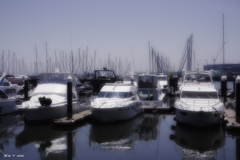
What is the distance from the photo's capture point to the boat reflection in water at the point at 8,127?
46.3ft

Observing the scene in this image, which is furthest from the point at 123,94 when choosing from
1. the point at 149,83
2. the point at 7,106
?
the point at 7,106

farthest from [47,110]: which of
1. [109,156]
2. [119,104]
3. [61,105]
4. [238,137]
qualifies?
[238,137]

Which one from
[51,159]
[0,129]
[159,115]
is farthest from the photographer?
[159,115]

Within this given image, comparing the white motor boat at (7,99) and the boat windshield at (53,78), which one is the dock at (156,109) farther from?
the white motor boat at (7,99)

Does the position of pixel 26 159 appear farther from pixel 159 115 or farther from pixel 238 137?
pixel 159 115

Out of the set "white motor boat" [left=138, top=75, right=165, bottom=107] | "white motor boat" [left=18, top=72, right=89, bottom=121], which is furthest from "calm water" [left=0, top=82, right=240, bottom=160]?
"white motor boat" [left=138, top=75, right=165, bottom=107]

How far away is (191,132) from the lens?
15.7 meters

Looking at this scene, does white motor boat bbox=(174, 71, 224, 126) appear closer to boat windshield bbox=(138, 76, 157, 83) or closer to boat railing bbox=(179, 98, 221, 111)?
boat railing bbox=(179, 98, 221, 111)

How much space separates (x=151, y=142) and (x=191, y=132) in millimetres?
3279

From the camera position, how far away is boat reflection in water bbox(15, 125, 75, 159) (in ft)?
39.9

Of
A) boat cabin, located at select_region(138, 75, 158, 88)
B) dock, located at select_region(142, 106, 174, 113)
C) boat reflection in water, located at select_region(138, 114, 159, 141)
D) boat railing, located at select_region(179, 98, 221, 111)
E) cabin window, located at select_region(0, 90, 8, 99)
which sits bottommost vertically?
boat reflection in water, located at select_region(138, 114, 159, 141)

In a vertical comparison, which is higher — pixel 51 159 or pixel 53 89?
pixel 53 89

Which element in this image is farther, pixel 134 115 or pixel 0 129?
pixel 134 115

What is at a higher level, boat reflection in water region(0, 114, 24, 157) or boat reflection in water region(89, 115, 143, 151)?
boat reflection in water region(0, 114, 24, 157)
